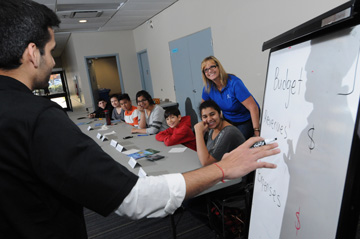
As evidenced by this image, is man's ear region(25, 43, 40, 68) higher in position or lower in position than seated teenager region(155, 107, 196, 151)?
higher

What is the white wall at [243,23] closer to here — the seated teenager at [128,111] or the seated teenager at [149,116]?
the seated teenager at [149,116]

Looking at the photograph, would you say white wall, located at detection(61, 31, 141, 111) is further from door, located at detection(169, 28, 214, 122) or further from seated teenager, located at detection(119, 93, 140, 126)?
seated teenager, located at detection(119, 93, 140, 126)

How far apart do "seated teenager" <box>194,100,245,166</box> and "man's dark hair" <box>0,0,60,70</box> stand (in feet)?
4.55

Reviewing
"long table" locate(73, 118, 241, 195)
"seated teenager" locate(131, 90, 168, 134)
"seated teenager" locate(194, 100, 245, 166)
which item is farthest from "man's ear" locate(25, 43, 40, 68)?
"seated teenager" locate(131, 90, 168, 134)

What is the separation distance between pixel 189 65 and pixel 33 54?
416cm

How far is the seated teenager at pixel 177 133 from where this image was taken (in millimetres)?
2500

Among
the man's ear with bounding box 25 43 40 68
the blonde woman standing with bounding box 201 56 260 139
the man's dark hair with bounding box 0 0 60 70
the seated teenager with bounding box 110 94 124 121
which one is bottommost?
the seated teenager with bounding box 110 94 124 121

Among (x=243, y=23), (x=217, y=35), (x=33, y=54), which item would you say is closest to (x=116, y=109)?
(x=217, y=35)

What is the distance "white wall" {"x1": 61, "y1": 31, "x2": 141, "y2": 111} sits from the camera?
665cm

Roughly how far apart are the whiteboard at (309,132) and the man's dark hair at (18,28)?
807mm

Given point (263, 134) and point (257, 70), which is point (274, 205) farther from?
point (257, 70)

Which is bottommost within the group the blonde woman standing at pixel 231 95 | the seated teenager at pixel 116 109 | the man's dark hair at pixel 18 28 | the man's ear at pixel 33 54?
the seated teenager at pixel 116 109

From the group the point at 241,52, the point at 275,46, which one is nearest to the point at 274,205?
the point at 275,46

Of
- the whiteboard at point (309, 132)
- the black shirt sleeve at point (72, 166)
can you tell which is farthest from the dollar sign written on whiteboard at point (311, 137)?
the black shirt sleeve at point (72, 166)
